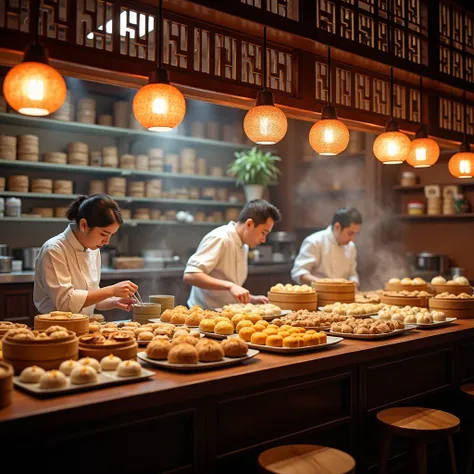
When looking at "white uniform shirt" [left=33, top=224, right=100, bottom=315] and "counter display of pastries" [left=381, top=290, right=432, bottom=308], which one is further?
"counter display of pastries" [left=381, top=290, right=432, bottom=308]

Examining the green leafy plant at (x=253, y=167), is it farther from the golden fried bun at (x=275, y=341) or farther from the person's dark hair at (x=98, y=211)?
the golden fried bun at (x=275, y=341)

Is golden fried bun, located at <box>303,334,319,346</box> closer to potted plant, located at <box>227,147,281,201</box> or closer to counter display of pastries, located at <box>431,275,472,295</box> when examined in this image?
counter display of pastries, located at <box>431,275,472,295</box>

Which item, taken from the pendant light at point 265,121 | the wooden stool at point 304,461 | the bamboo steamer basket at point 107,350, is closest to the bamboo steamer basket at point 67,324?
the bamboo steamer basket at point 107,350

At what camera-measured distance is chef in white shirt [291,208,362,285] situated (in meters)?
5.73

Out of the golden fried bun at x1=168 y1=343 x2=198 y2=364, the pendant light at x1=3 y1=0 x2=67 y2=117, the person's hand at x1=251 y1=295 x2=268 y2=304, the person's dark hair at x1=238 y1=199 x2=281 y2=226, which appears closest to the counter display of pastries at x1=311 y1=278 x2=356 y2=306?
the person's hand at x1=251 y1=295 x2=268 y2=304

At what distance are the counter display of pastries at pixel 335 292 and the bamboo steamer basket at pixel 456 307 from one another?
24.7 inches

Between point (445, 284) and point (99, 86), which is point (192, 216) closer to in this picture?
point (99, 86)

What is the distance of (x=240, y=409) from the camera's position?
2445 millimetres

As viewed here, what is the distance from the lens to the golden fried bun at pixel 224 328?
119 inches

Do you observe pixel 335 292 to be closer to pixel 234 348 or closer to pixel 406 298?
pixel 406 298

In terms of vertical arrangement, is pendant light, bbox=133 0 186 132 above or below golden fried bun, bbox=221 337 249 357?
above

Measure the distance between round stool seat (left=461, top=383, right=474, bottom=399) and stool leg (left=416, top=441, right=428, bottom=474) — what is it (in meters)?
0.80

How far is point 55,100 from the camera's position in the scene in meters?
2.33

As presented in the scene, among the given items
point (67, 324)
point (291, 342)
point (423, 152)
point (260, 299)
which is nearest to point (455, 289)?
point (423, 152)
